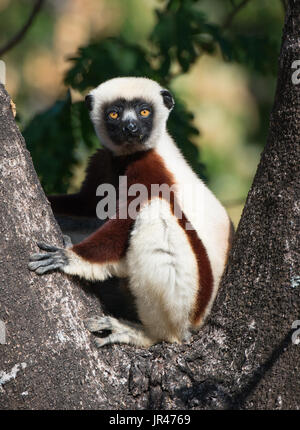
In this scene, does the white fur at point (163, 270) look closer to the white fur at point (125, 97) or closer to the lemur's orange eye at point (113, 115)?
the white fur at point (125, 97)

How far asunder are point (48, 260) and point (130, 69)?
2856 millimetres

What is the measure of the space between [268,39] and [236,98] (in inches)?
304

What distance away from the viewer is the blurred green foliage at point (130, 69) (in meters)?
5.36

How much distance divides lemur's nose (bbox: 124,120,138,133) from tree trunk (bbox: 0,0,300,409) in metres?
1.33

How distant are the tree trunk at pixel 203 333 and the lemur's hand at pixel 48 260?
4cm

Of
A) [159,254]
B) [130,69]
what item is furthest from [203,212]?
[130,69]

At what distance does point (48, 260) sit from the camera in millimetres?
3260

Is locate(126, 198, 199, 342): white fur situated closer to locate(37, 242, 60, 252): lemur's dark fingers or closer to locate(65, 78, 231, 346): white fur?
locate(65, 78, 231, 346): white fur

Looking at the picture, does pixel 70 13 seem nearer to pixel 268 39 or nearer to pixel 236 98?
pixel 236 98

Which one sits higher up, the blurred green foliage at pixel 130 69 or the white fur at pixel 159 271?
the blurred green foliage at pixel 130 69

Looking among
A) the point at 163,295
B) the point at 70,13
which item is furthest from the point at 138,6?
the point at 163,295

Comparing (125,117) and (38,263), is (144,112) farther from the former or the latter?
(38,263)

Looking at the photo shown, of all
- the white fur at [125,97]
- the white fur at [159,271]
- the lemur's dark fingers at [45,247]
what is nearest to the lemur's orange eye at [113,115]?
the white fur at [125,97]
